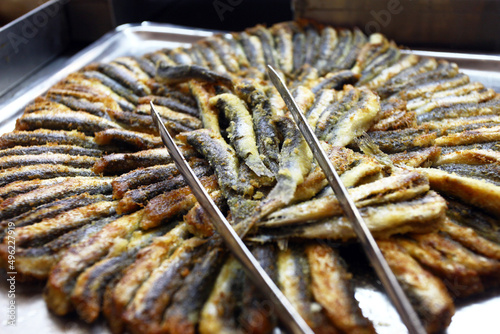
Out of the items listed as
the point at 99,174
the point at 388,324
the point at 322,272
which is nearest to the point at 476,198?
the point at 388,324

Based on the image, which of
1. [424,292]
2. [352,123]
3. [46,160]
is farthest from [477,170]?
[46,160]

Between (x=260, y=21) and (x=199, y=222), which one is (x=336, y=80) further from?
(x=260, y=21)

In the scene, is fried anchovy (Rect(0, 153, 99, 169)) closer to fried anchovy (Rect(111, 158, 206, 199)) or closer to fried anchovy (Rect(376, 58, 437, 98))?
fried anchovy (Rect(111, 158, 206, 199))

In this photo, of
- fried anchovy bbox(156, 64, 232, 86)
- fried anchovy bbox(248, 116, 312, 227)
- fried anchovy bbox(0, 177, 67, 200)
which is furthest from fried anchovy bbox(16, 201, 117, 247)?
fried anchovy bbox(156, 64, 232, 86)

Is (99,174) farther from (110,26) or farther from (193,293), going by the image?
(110,26)

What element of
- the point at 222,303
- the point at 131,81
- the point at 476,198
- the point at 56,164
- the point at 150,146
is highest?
the point at 131,81

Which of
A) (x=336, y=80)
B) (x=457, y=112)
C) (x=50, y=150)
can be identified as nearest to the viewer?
(x=50, y=150)
